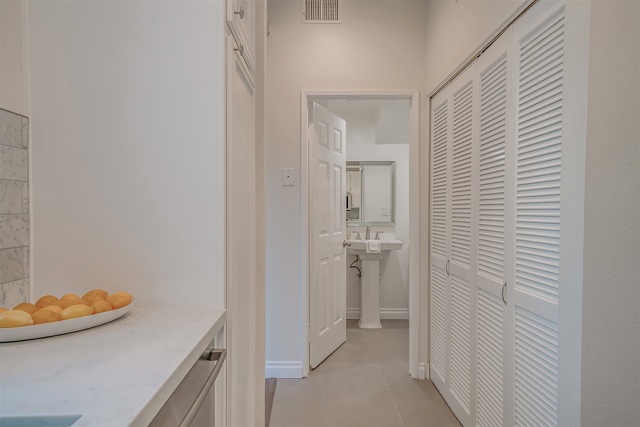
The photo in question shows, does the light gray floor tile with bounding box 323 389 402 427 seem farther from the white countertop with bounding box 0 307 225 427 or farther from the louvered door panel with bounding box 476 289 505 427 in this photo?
the white countertop with bounding box 0 307 225 427

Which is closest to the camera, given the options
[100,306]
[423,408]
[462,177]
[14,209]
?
[100,306]

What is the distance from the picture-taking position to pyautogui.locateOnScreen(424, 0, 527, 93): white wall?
1.59 m

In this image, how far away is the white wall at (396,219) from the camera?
159 inches

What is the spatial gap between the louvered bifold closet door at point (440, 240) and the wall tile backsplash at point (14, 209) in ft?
6.52

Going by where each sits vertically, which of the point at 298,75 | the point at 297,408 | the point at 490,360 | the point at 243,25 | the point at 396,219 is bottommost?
the point at 297,408

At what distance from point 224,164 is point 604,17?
109cm

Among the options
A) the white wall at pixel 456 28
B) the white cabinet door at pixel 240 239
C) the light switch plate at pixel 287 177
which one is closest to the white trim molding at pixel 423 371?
the white cabinet door at pixel 240 239

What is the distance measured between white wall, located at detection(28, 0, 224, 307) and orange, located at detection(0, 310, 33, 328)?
10.9 inches

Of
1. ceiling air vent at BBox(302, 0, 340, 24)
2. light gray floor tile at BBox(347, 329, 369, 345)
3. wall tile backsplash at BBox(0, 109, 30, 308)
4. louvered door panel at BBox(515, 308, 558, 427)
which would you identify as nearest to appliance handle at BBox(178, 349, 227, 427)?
wall tile backsplash at BBox(0, 109, 30, 308)

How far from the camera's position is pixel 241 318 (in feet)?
4.58

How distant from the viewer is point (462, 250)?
199 centimetres

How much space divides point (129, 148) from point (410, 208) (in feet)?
6.63

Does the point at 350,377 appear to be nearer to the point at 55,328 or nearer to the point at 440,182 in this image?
the point at 440,182

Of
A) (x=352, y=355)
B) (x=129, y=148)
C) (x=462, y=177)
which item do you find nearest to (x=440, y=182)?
(x=462, y=177)
